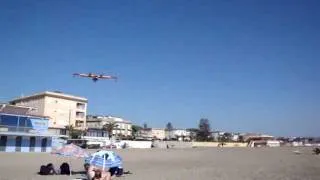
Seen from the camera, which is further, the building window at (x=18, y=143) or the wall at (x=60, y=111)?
the wall at (x=60, y=111)

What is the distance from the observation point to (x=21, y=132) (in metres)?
50.2

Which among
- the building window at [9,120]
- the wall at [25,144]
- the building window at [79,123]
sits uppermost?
the building window at [79,123]

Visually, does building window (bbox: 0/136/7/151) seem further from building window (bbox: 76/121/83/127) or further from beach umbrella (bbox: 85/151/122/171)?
building window (bbox: 76/121/83/127)

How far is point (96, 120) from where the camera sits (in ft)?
415

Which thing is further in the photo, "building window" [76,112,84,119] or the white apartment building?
the white apartment building

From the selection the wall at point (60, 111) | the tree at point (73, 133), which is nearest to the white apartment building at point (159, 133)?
the wall at point (60, 111)

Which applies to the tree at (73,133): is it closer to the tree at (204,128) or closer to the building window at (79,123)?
the building window at (79,123)

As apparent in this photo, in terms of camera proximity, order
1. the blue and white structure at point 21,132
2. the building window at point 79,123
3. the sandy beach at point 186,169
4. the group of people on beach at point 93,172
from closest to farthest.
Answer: the group of people on beach at point 93,172
the sandy beach at point 186,169
the blue and white structure at point 21,132
the building window at point 79,123

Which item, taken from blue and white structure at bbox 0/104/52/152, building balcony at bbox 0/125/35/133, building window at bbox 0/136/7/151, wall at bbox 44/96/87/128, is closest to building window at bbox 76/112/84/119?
wall at bbox 44/96/87/128

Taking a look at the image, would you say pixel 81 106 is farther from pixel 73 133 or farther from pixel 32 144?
pixel 32 144

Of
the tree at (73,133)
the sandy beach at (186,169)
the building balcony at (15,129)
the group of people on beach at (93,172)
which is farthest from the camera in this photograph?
the tree at (73,133)

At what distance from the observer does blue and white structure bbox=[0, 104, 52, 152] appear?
4938cm

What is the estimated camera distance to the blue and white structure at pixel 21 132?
49.4m

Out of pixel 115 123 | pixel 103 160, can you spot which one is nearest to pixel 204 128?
pixel 115 123
